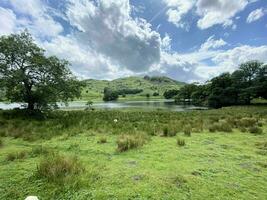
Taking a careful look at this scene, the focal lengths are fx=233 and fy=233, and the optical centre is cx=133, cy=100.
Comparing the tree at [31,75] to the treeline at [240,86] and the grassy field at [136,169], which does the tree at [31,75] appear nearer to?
the grassy field at [136,169]

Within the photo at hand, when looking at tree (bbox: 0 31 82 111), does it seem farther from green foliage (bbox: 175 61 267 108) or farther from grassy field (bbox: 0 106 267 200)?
green foliage (bbox: 175 61 267 108)

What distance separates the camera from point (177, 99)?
4149 inches

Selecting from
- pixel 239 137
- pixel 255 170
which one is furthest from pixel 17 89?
pixel 255 170

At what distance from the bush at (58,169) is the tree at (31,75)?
1529cm

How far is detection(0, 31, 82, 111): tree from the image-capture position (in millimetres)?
20812

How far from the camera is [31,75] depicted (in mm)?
22484

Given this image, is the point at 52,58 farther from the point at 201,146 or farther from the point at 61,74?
the point at 201,146

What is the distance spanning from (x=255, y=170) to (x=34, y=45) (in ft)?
72.0

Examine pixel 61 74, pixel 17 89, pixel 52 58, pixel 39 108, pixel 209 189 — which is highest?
pixel 52 58

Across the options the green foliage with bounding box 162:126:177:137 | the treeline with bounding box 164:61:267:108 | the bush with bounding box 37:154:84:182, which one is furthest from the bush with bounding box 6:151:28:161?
the treeline with bounding box 164:61:267:108

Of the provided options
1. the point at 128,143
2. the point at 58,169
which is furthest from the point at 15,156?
the point at 128,143

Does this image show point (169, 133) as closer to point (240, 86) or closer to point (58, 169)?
point (58, 169)

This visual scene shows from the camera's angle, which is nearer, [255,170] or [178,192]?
[178,192]

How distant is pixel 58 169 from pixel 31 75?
59.9 feet
